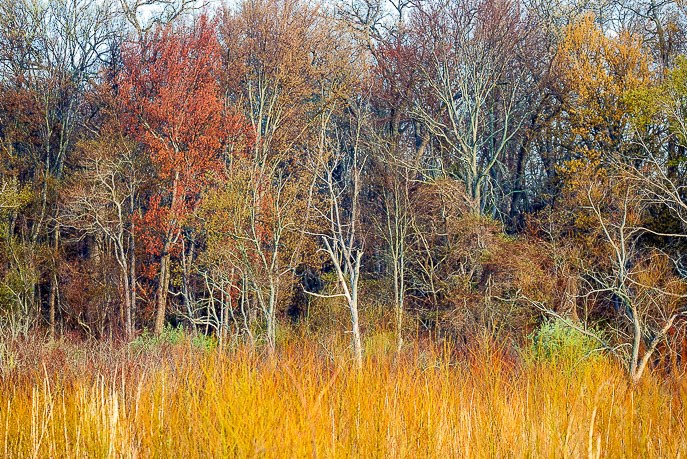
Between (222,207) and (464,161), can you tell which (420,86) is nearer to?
(464,161)

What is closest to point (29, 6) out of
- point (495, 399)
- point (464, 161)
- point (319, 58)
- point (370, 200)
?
point (319, 58)

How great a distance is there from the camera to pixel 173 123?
68.3 ft

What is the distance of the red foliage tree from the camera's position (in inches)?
805

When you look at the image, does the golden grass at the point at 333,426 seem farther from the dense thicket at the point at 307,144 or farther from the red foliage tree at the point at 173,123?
the red foliage tree at the point at 173,123

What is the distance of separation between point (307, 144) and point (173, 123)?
163 inches

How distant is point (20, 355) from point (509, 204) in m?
16.4

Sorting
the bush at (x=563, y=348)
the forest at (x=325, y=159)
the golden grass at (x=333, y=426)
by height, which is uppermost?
the forest at (x=325, y=159)

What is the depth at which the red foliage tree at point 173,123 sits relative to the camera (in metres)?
20.5

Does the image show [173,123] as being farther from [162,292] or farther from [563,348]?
[563,348]

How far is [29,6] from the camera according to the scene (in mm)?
21969

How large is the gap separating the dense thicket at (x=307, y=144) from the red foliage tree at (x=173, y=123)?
7 centimetres

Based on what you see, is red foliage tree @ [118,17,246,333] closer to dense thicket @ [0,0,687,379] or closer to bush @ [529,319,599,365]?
dense thicket @ [0,0,687,379]

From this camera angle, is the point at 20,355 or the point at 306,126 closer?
the point at 20,355

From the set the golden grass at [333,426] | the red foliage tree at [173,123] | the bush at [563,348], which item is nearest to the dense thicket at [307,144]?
the red foliage tree at [173,123]
